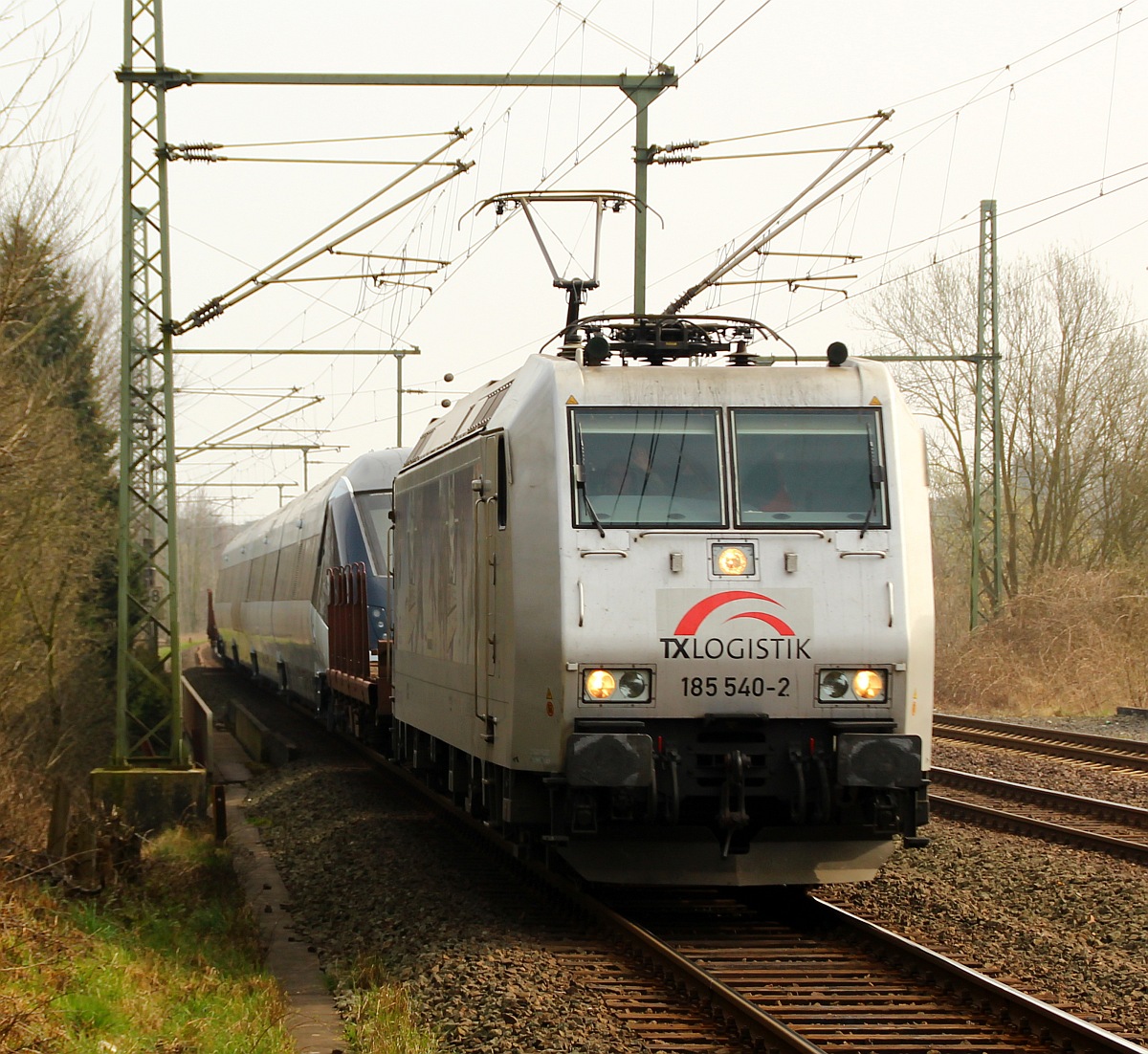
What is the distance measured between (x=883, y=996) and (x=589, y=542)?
283 cm

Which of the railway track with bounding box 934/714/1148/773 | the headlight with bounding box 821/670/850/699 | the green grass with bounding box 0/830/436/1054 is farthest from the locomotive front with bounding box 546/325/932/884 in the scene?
the railway track with bounding box 934/714/1148/773

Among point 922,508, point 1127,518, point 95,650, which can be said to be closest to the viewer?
point 922,508

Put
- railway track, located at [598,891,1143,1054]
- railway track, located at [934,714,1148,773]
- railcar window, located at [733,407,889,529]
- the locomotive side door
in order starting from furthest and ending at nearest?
1. railway track, located at [934,714,1148,773]
2. the locomotive side door
3. railcar window, located at [733,407,889,529]
4. railway track, located at [598,891,1143,1054]

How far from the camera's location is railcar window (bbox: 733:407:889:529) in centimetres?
852

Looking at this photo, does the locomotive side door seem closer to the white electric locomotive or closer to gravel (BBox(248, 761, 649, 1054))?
the white electric locomotive

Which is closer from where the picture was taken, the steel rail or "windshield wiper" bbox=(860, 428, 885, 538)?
the steel rail

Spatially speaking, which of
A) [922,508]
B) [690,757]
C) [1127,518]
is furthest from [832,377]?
[1127,518]

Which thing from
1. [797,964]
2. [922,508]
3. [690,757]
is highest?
[922,508]

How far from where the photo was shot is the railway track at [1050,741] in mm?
17406

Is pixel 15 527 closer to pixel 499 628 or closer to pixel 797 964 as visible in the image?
pixel 499 628

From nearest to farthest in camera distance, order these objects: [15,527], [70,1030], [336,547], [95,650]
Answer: [70,1030] < [15,527] < [336,547] < [95,650]

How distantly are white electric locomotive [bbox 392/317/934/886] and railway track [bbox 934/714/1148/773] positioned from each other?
9.43 meters

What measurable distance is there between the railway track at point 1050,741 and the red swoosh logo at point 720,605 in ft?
32.4

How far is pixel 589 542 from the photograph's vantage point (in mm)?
8242
